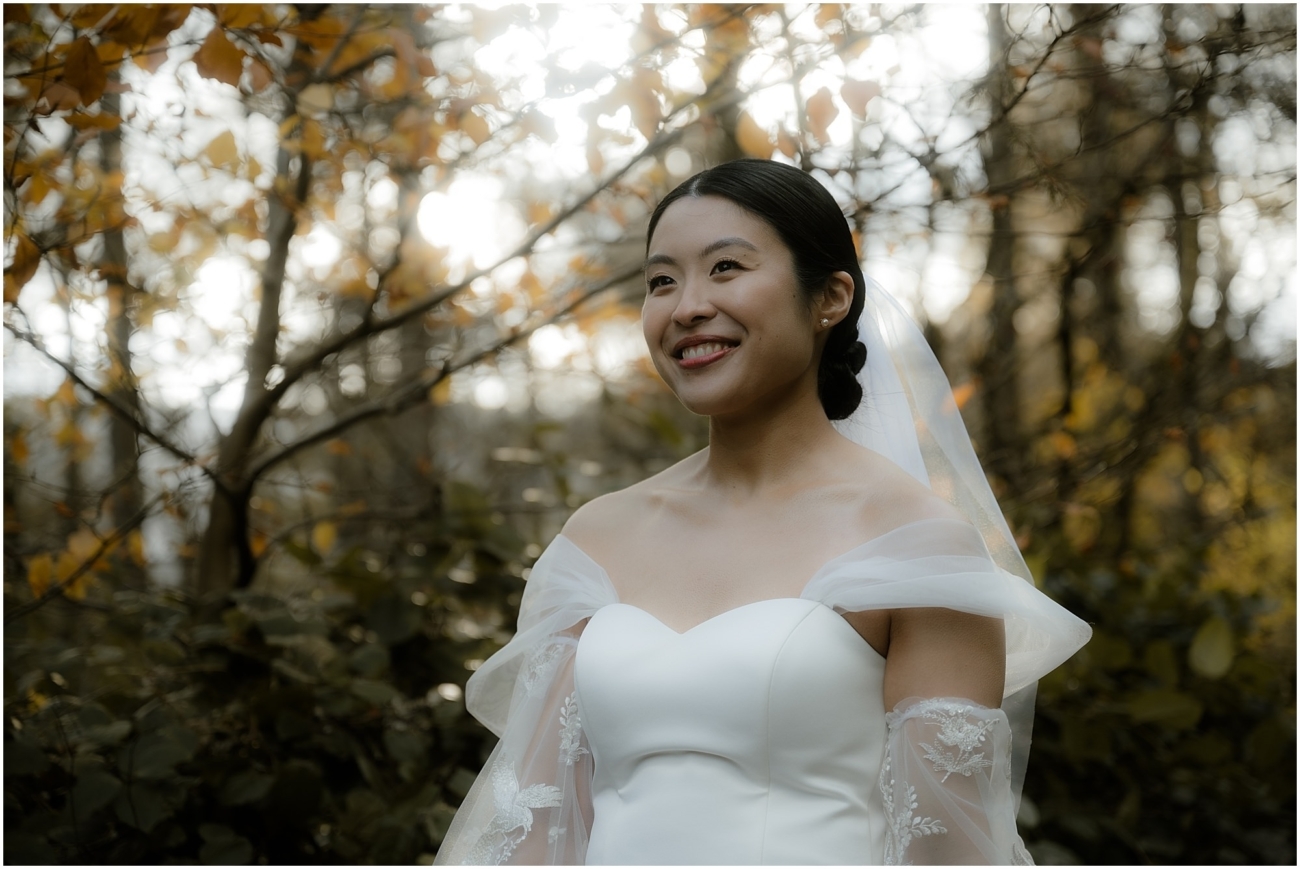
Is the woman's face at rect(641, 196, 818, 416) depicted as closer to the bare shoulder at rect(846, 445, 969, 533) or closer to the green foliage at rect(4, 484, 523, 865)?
the bare shoulder at rect(846, 445, 969, 533)

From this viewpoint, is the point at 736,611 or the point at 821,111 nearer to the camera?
the point at 736,611

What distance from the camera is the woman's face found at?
1.75 m

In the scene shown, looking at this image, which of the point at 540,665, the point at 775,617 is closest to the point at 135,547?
the point at 540,665

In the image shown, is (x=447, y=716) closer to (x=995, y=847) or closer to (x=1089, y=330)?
(x=995, y=847)

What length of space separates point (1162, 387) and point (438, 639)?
3.63 m

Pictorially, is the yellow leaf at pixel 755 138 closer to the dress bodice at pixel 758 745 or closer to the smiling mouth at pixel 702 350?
the smiling mouth at pixel 702 350

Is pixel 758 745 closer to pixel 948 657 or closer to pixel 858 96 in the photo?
pixel 948 657

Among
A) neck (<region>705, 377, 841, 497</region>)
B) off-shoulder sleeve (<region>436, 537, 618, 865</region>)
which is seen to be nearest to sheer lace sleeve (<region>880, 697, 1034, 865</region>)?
neck (<region>705, 377, 841, 497</region>)

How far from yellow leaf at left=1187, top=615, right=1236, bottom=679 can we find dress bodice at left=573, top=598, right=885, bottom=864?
2710mm

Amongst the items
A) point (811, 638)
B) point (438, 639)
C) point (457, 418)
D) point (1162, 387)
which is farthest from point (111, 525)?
point (1162, 387)

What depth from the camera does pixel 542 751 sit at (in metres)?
1.91

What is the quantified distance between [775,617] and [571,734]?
505 millimetres

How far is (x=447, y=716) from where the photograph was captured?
129 inches

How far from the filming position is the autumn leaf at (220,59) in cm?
218
